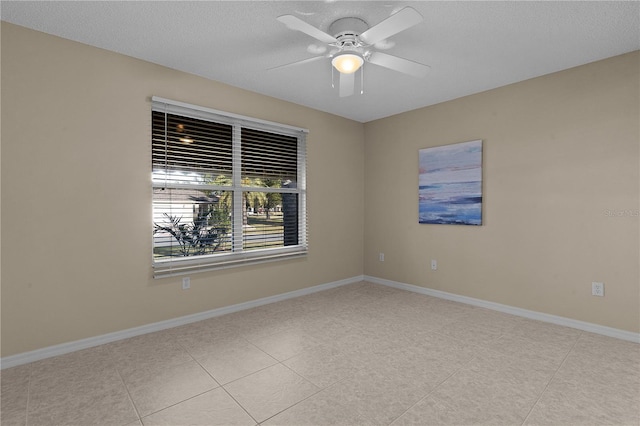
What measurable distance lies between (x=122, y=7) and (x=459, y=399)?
333 cm

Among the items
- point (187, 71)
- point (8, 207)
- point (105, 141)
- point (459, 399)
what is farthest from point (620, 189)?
point (8, 207)

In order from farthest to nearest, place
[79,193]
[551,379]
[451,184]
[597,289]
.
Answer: [451,184]
[597,289]
[79,193]
[551,379]

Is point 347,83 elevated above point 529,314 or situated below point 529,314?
above

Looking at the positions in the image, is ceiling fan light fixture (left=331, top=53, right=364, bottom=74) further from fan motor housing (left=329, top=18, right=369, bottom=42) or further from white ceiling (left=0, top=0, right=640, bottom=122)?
white ceiling (left=0, top=0, right=640, bottom=122)

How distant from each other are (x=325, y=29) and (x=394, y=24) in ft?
2.18

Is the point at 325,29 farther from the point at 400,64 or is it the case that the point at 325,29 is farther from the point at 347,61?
the point at 400,64

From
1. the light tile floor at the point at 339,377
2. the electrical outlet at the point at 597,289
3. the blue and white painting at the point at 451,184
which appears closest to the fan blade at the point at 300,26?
the light tile floor at the point at 339,377

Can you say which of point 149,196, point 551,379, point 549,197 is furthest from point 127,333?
point 549,197

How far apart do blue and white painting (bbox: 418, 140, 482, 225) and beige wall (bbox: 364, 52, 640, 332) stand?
103 mm

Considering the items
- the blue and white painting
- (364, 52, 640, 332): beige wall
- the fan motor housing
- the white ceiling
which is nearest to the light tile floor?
(364, 52, 640, 332): beige wall

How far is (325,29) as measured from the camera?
243 cm

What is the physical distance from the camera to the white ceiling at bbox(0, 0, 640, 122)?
2184mm

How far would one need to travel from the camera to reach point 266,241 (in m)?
3.99

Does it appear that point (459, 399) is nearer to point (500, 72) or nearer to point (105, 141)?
point (500, 72)
